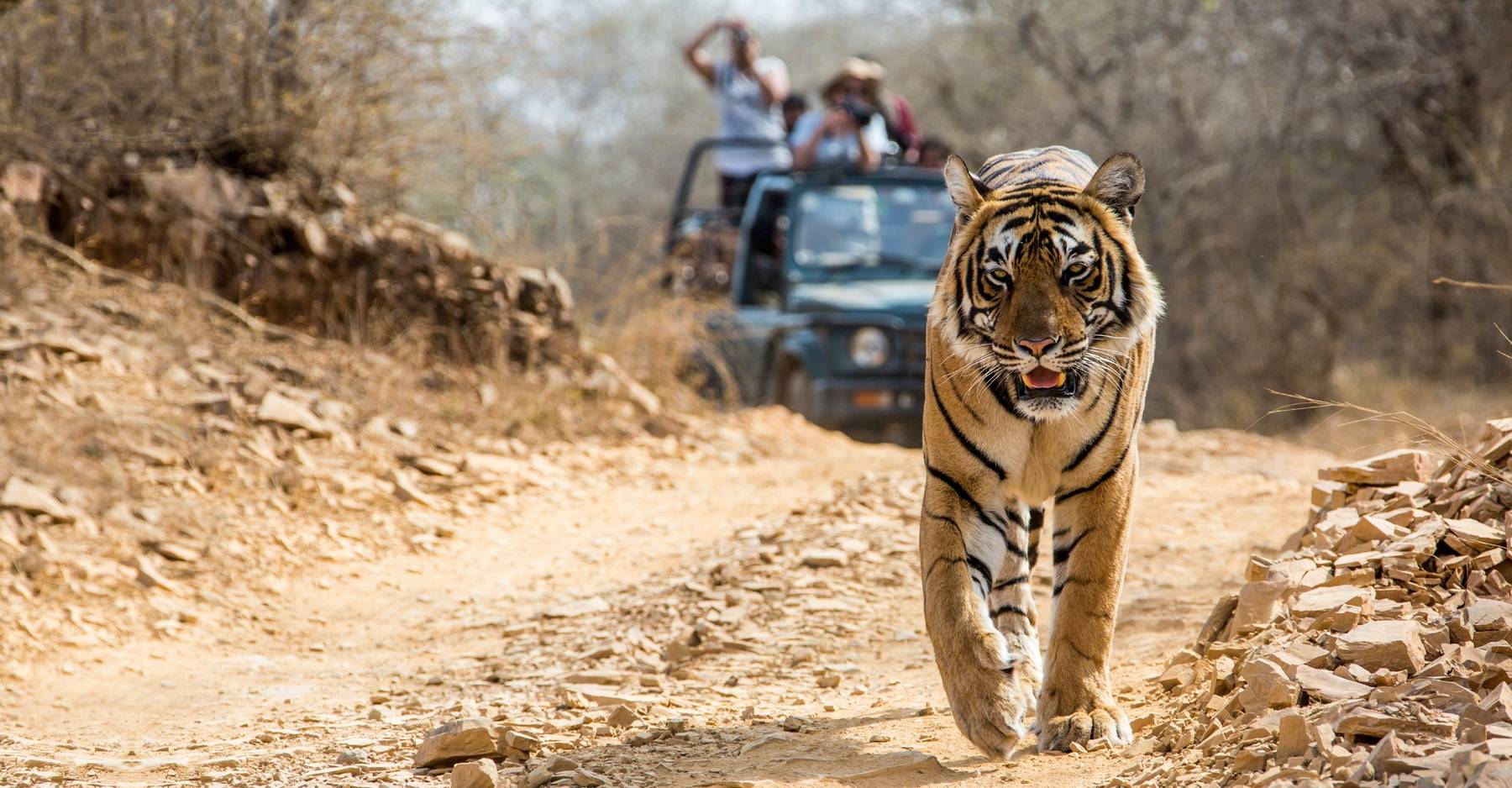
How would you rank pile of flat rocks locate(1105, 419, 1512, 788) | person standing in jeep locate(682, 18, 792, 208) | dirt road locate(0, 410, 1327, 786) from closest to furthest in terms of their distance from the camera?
1. pile of flat rocks locate(1105, 419, 1512, 788)
2. dirt road locate(0, 410, 1327, 786)
3. person standing in jeep locate(682, 18, 792, 208)

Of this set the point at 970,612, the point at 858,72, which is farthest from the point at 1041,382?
the point at 858,72

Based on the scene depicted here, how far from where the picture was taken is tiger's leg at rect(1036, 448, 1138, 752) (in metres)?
3.55

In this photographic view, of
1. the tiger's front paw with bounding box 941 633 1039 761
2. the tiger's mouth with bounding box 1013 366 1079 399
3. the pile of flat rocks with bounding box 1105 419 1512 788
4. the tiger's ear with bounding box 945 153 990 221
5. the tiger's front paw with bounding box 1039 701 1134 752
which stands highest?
the tiger's ear with bounding box 945 153 990 221

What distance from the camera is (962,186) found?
3961 millimetres

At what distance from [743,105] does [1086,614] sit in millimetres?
9407

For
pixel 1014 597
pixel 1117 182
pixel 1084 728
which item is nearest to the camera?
pixel 1084 728

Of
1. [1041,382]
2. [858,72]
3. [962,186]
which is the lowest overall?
[1041,382]

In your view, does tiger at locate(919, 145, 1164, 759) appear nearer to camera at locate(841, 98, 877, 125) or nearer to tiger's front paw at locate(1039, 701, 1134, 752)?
tiger's front paw at locate(1039, 701, 1134, 752)

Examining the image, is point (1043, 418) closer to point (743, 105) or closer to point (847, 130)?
point (847, 130)

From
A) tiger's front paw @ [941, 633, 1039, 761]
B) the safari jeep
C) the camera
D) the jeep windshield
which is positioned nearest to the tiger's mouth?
tiger's front paw @ [941, 633, 1039, 761]

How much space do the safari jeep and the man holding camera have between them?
0.36 metres

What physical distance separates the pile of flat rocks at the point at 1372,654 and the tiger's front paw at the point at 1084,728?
11cm

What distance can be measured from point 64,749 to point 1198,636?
11.1 ft

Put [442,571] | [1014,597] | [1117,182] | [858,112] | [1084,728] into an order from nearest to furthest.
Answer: [1084,728] < [1117,182] < [1014,597] < [442,571] < [858,112]
